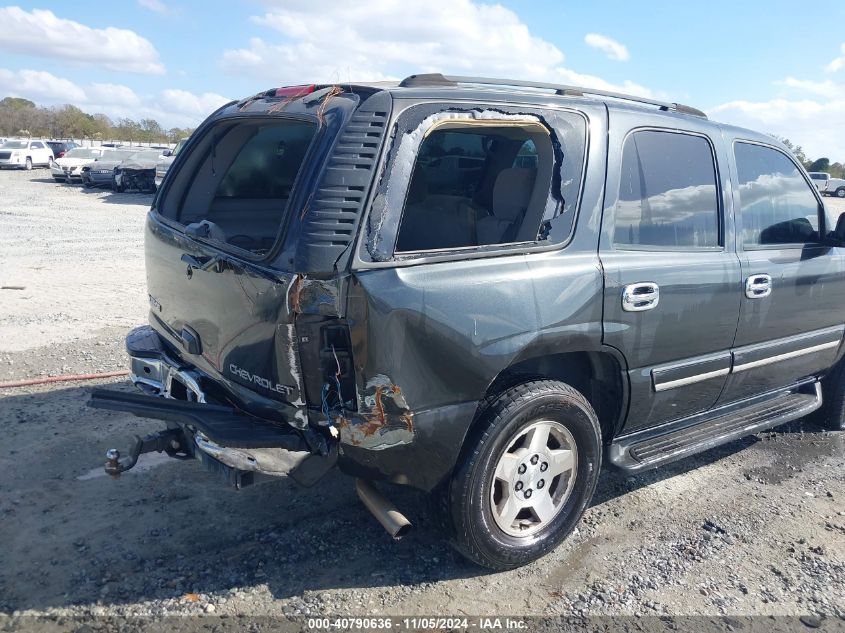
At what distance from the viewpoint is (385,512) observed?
3045mm

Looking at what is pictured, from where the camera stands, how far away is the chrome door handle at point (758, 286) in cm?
398

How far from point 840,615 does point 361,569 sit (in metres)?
2.08

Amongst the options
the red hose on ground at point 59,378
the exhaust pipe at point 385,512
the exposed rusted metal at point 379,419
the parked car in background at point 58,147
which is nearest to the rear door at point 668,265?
the exposed rusted metal at point 379,419

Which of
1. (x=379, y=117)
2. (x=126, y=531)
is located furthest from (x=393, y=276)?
(x=126, y=531)

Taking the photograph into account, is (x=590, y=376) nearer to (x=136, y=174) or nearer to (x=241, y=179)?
(x=241, y=179)

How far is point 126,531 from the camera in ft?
11.5

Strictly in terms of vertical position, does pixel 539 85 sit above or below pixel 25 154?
above

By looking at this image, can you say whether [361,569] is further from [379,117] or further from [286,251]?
[379,117]

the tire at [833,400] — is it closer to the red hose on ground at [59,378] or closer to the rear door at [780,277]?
the rear door at [780,277]

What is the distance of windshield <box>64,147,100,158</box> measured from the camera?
2842cm

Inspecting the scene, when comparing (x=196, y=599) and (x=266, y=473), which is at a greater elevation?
(x=266, y=473)

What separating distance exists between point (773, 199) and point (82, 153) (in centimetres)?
2938

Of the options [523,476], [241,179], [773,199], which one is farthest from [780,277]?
[241,179]

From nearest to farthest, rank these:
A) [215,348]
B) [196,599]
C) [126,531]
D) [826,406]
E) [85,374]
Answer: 1. [196,599]
2. [215,348]
3. [126,531]
4. [826,406]
5. [85,374]
